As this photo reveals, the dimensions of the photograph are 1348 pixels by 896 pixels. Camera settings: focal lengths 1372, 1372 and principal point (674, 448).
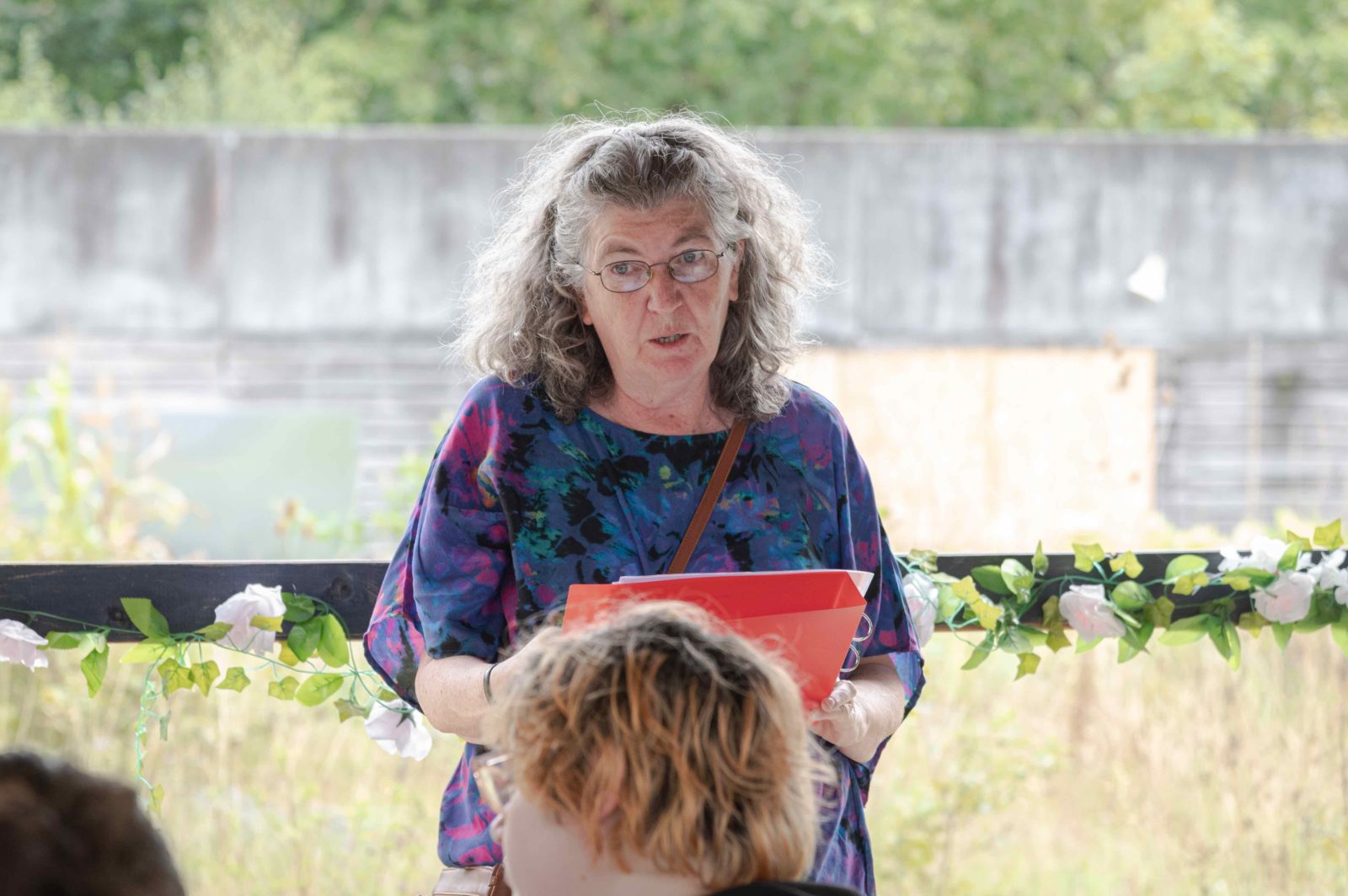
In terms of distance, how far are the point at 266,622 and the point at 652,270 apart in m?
0.83

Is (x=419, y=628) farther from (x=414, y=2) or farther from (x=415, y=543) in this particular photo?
(x=414, y=2)

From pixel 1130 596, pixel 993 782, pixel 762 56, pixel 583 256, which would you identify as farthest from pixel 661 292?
pixel 762 56

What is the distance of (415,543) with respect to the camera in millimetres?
1893

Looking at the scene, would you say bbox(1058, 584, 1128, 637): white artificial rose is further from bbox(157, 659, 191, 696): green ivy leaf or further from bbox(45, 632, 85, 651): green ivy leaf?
bbox(45, 632, 85, 651): green ivy leaf

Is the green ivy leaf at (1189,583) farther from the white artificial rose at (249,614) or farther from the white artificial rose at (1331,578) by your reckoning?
the white artificial rose at (249,614)

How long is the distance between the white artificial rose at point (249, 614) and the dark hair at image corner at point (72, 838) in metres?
1.19

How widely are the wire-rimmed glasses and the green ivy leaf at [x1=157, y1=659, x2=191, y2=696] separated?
939mm

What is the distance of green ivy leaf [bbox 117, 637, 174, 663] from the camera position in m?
2.16

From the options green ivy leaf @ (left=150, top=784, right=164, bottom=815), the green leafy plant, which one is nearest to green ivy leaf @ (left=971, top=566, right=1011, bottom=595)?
the green leafy plant

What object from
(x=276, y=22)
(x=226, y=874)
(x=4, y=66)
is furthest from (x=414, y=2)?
(x=226, y=874)

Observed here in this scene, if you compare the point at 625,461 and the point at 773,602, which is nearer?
the point at 773,602

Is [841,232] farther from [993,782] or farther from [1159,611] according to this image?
[1159,611]

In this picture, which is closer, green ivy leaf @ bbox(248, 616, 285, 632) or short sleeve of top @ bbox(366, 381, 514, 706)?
short sleeve of top @ bbox(366, 381, 514, 706)

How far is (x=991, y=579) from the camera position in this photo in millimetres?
2359
